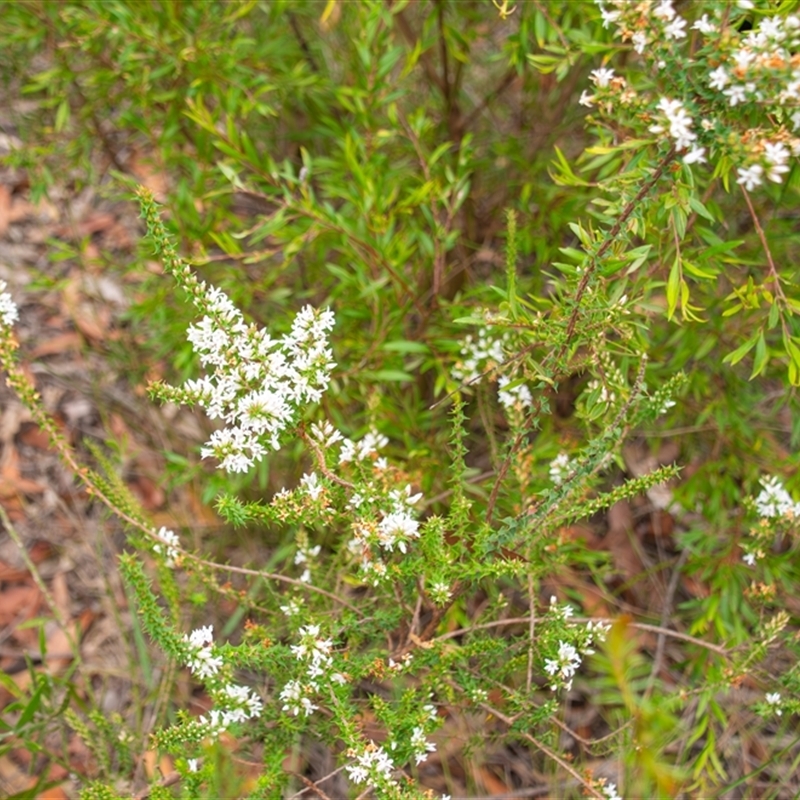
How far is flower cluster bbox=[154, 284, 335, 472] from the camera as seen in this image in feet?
4.93

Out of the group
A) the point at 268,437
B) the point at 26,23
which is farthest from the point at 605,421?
the point at 26,23

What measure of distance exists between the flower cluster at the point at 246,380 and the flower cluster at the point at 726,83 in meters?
0.71

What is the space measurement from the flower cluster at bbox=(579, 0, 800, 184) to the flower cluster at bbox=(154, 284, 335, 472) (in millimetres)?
712

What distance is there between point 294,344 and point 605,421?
0.69 m

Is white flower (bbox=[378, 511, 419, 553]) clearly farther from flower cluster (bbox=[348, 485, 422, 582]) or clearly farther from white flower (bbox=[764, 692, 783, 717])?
white flower (bbox=[764, 692, 783, 717])

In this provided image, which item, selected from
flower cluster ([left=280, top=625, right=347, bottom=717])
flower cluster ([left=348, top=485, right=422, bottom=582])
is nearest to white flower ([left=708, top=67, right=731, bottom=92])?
flower cluster ([left=348, top=485, right=422, bottom=582])

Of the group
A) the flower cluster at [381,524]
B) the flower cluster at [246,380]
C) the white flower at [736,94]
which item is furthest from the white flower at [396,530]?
the white flower at [736,94]

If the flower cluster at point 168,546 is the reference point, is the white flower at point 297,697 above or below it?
below

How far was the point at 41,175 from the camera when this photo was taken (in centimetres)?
284

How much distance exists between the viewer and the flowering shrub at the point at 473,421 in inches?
59.6

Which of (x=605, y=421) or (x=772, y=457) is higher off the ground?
(x=605, y=421)

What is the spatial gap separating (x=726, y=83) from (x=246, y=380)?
95cm

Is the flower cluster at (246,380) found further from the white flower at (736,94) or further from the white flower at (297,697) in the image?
the white flower at (736,94)

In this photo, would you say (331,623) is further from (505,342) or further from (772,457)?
(772,457)
